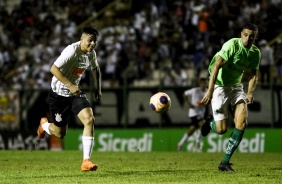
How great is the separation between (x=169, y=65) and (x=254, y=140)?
390 centimetres

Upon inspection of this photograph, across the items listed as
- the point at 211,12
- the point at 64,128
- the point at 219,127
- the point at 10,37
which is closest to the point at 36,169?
the point at 64,128

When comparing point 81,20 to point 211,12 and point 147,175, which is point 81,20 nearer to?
point 211,12

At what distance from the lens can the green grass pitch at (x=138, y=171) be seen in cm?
1183

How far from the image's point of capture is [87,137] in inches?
508

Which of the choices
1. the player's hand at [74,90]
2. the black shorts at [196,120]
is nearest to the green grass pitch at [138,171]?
the player's hand at [74,90]

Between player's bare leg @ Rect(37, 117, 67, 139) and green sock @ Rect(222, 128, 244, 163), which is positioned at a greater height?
player's bare leg @ Rect(37, 117, 67, 139)

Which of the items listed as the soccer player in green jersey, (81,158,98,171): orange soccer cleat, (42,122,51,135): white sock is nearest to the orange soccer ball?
the soccer player in green jersey

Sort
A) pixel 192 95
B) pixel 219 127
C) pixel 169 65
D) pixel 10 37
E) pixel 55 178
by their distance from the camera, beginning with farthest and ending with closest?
pixel 10 37, pixel 169 65, pixel 192 95, pixel 219 127, pixel 55 178

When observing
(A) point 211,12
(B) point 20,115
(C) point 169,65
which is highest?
(A) point 211,12

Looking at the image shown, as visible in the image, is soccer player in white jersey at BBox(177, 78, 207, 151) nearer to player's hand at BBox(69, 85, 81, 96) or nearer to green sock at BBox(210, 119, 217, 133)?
green sock at BBox(210, 119, 217, 133)

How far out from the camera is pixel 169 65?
26016 mm

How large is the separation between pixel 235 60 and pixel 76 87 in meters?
2.83

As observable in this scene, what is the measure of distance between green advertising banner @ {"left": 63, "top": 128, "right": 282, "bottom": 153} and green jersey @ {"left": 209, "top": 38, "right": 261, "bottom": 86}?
1034 cm

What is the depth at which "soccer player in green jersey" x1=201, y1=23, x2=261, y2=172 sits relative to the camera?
42.8ft
